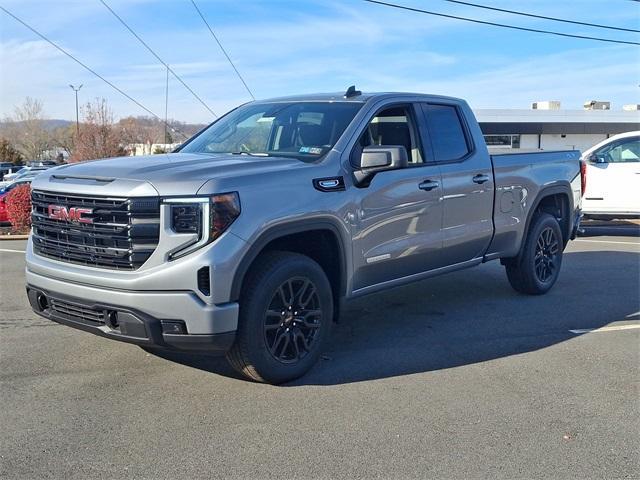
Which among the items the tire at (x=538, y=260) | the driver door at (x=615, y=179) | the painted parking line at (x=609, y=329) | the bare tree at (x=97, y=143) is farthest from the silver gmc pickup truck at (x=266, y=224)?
the bare tree at (x=97, y=143)

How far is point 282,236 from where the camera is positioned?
4.55 meters

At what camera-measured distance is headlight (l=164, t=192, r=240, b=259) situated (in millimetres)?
4078

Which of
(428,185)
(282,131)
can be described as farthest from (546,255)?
(282,131)

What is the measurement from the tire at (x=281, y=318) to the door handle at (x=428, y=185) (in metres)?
1.34

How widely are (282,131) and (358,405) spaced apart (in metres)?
2.42

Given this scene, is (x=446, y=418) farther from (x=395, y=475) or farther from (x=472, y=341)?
(x=472, y=341)

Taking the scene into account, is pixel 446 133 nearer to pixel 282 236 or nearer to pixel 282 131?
pixel 282 131

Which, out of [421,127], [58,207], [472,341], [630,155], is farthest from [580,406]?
[630,155]

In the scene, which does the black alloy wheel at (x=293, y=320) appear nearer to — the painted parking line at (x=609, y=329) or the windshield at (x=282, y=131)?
the windshield at (x=282, y=131)

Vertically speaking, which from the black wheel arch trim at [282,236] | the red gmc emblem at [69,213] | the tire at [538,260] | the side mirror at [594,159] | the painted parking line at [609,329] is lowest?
the painted parking line at [609,329]

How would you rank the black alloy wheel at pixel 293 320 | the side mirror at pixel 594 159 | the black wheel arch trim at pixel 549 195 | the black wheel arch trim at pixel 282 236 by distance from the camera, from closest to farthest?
the black wheel arch trim at pixel 282 236 → the black alloy wheel at pixel 293 320 → the black wheel arch trim at pixel 549 195 → the side mirror at pixel 594 159

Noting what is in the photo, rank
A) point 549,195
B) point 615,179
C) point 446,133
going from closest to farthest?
point 446,133 → point 549,195 → point 615,179

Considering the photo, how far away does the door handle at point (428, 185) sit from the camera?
5.62 m

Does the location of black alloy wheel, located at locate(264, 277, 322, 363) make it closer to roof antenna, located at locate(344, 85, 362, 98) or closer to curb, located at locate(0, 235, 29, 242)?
roof antenna, located at locate(344, 85, 362, 98)
